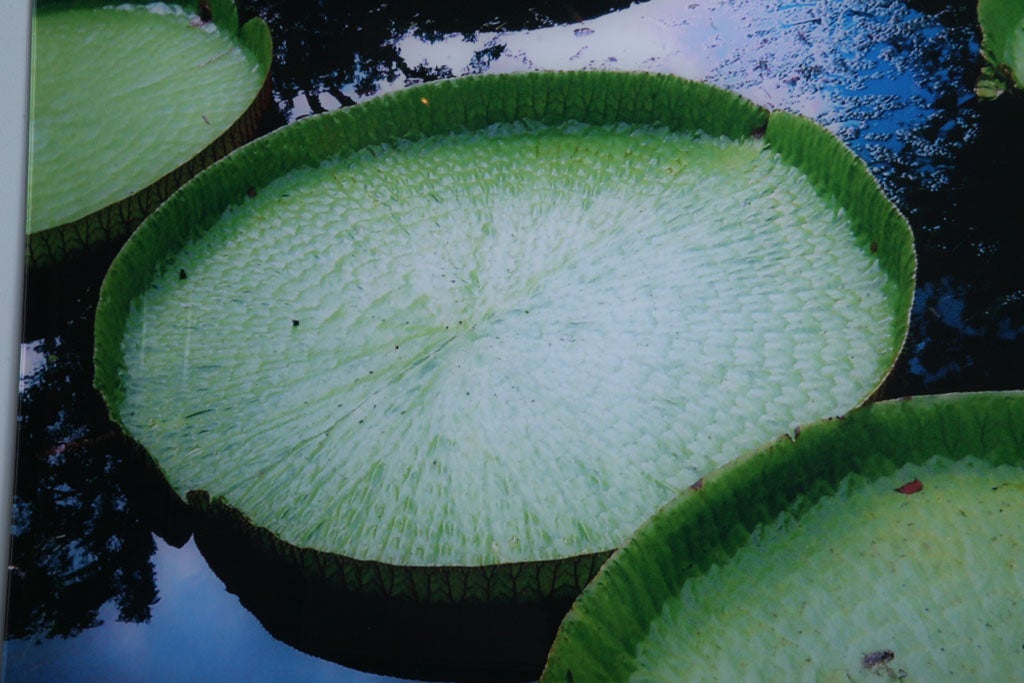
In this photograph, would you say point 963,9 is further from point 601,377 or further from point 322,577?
point 322,577

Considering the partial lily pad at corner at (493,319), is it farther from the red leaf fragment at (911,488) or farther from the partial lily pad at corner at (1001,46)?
the partial lily pad at corner at (1001,46)

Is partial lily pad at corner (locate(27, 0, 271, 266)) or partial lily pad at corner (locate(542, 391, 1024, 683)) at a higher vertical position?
partial lily pad at corner (locate(27, 0, 271, 266))

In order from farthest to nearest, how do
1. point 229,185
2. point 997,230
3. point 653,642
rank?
point 229,185 → point 997,230 → point 653,642

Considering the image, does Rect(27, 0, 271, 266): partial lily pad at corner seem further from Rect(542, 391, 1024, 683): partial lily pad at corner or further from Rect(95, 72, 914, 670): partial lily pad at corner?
Rect(542, 391, 1024, 683): partial lily pad at corner

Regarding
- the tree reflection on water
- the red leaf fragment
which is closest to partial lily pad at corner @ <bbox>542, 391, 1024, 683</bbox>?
the red leaf fragment

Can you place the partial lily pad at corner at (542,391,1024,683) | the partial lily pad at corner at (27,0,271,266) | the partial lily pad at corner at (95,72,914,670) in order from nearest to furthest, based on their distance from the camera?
the partial lily pad at corner at (542,391,1024,683) < the partial lily pad at corner at (95,72,914,670) < the partial lily pad at corner at (27,0,271,266)

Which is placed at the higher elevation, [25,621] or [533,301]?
[533,301]

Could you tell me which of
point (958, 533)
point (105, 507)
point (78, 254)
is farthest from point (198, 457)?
point (958, 533)
